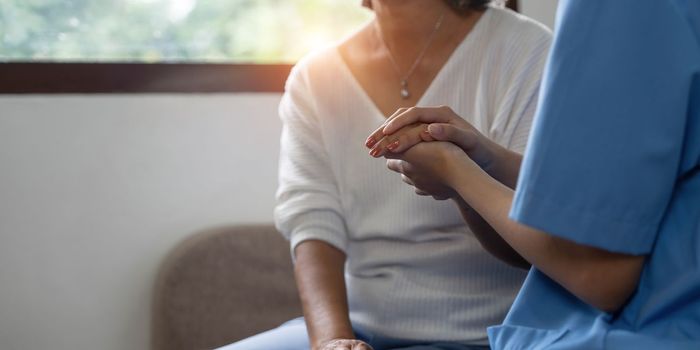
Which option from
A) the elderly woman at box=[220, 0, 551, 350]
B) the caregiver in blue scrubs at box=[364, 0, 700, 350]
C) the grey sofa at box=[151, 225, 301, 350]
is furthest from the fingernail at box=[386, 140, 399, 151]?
the grey sofa at box=[151, 225, 301, 350]

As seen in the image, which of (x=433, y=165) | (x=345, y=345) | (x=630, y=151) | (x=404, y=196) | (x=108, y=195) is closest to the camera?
(x=630, y=151)

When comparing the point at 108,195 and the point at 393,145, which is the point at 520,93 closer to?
the point at 393,145

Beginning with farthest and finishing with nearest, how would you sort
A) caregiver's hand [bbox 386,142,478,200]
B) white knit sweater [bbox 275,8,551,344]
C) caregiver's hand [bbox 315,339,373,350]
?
white knit sweater [bbox 275,8,551,344] < caregiver's hand [bbox 315,339,373,350] < caregiver's hand [bbox 386,142,478,200]

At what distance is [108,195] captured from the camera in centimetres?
168

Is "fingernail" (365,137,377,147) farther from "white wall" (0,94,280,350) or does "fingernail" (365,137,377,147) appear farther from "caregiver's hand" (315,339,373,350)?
"white wall" (0,94,280,350)

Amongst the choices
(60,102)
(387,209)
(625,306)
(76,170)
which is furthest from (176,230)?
(625,306)

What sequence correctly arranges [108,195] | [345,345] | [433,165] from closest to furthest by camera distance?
[433,165] → [345,345] → [108,195]

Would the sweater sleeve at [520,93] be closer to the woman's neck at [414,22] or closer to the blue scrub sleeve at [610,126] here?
the woman's neck at [414,22]

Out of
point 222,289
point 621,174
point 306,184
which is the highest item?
point 621,174

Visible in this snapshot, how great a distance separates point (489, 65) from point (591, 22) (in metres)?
0.56

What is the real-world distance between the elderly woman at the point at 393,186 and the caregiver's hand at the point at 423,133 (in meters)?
0.22

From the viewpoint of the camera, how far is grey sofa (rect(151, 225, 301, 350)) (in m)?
1.69

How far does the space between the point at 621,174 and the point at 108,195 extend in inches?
47.9

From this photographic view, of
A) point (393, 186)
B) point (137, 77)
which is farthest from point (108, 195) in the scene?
point (393, 186)
